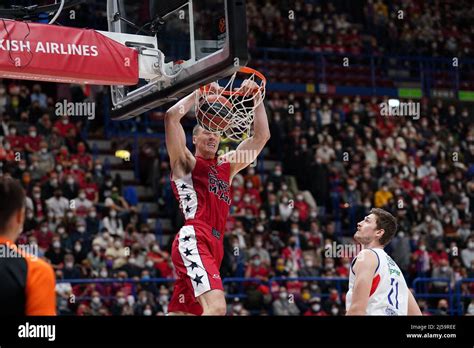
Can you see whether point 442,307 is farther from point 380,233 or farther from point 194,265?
point 194,265

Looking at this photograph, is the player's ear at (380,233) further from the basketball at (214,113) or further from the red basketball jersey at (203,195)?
the basketball at (214,113)

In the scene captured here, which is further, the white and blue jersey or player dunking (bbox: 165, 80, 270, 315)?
player dunking (bbox: 165, 80, 270, 315)

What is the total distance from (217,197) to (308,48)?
50.0 ft

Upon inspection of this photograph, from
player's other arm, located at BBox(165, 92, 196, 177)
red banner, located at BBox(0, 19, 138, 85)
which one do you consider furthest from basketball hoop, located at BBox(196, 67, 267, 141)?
red banner, located at BBox(0, 19, 138, 85)

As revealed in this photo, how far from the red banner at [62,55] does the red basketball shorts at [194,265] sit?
1478 millimetres

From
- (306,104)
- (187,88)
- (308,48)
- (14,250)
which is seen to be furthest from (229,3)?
(308,48)

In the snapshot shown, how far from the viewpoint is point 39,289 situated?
4621 millimetres

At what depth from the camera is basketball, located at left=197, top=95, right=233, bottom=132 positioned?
8.46m

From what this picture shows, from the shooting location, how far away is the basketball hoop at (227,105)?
848 centimetres

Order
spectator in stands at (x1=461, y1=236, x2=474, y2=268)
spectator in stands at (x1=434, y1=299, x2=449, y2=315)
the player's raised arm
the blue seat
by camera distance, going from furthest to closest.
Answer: spectator in stands at (x1=461, y1=236, x2=474, y2=268) < the blue seat < spectator in stands at (x1=434, y1=299, x2=449, y2=315) < the player's raised arm

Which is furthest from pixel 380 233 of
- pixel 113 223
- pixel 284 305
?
pixel 113 223

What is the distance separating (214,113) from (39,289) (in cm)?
412

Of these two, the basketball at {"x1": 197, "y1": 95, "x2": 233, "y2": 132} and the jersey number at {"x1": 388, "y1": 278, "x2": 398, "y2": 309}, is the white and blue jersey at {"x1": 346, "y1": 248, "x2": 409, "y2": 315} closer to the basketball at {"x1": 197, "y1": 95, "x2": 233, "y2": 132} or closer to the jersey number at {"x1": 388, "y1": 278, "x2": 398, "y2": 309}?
the jersey number at {"x1": 388, "y1": 278, "x2": 398, "y2": 309}

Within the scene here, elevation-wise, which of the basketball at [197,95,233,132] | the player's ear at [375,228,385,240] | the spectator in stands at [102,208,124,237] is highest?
the basketball at [197,95,233,132]
